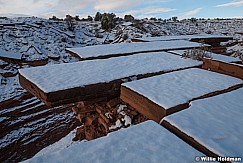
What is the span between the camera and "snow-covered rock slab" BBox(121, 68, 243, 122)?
175 centimetres

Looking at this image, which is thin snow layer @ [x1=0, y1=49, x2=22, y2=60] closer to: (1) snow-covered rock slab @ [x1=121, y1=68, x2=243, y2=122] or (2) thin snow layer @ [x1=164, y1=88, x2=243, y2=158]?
(1) snow-covered rock slab @ [x1=121, y1=68, x2=243, y2=122]

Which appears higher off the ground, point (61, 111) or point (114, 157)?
point (114, 157)

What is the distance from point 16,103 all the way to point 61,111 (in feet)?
3.97

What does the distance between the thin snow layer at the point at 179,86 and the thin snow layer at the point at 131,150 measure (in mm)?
458

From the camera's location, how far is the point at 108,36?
450 inches

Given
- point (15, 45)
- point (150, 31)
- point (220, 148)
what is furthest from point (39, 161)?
point (150, 31)

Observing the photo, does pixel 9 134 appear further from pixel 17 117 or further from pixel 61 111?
pixel 61 111

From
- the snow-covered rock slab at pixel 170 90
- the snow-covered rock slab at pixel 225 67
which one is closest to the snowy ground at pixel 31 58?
the snow-covered rock slab at pixel 170 90

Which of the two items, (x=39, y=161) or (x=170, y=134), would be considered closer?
(x=39, y=161)

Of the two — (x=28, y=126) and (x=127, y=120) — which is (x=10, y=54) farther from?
(x=127, y=120)

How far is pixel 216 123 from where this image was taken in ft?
4.60

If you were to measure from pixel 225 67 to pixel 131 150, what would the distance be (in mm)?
1898

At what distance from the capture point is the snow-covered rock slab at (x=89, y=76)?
6.96 ft

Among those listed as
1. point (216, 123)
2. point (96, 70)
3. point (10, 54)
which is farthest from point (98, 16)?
point (216, 123)
